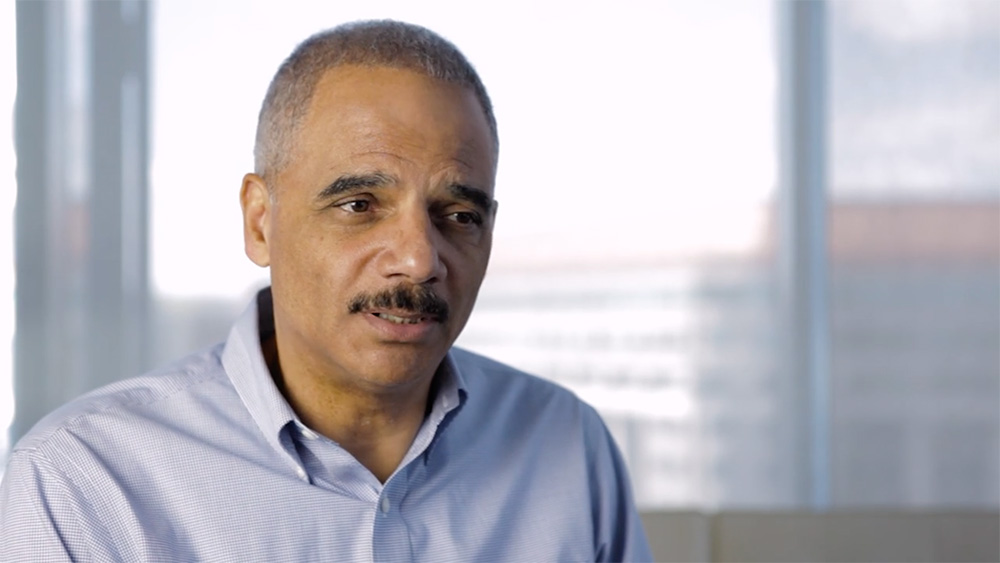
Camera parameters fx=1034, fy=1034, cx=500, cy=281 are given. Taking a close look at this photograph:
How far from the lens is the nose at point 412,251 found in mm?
1170

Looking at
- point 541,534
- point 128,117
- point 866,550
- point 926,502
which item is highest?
point 128,117

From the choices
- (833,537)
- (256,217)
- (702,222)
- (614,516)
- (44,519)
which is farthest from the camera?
(702,222)

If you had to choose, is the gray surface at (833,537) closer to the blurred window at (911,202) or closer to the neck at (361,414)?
the neck at (361,414)

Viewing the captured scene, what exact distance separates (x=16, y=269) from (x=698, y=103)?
212cm

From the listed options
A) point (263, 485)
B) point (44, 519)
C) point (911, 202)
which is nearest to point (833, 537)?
point (263, 485)

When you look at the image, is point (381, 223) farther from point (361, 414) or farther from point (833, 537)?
point (833, 537)

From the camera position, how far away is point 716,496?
11.0 feet

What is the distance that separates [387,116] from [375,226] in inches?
5.1

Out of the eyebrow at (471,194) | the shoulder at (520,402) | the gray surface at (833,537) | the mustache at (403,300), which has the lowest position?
the gray surface at (833,537)

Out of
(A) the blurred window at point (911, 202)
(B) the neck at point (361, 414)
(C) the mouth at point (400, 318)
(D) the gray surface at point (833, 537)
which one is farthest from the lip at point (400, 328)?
(A) the blurred window at point (911, 202)

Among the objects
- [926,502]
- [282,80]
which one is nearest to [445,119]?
[282,80]

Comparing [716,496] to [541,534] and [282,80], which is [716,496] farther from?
[282,80]

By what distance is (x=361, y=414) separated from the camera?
1.30 m

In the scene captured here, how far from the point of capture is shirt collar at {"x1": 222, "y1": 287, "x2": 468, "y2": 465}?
1.24 m
